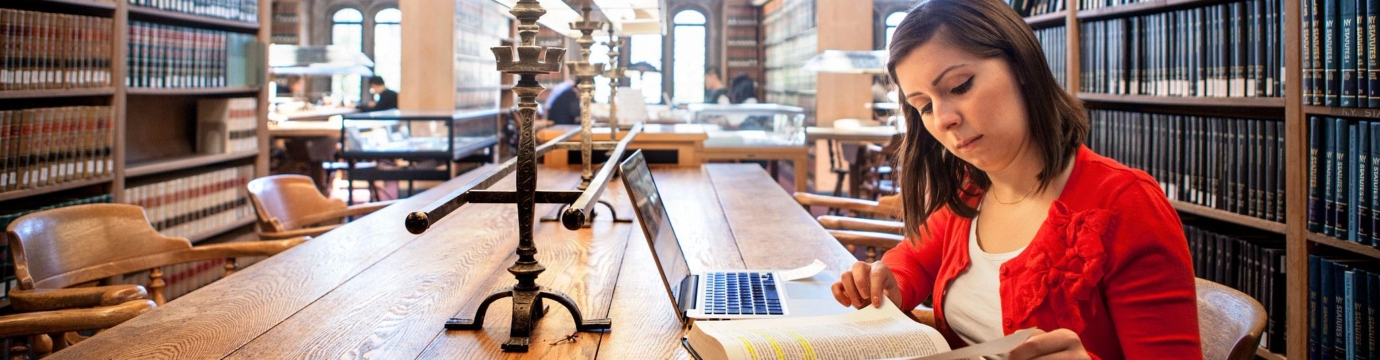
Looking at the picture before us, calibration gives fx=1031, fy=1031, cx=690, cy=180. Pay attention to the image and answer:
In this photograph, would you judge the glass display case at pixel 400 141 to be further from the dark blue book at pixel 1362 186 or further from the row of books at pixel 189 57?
the dark blue book at pixel 1362 186

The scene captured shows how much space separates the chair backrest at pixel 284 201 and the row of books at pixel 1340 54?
8.53 feet

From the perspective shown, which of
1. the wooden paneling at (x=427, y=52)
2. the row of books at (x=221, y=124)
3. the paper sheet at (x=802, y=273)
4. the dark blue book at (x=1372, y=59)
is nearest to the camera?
the paper sheet at (x=802, y=273)

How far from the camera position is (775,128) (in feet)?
21.0

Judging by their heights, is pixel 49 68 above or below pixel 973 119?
above

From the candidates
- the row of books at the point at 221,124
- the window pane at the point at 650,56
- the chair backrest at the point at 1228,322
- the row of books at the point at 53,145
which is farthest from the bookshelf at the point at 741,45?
the chair backrest at the point at 1228,322

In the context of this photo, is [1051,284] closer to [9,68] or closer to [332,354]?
[332,354]

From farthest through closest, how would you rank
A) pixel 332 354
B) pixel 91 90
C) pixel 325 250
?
pixel 91 90
pixel 325 250
pixel 332 354

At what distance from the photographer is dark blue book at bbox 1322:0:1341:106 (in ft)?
7.31

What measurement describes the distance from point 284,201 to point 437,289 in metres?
→ 1.58

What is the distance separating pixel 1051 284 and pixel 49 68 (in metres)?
3.15

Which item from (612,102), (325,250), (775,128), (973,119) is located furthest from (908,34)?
(775,128)

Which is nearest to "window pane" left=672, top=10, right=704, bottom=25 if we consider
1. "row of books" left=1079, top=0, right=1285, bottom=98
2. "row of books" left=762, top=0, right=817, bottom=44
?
"row of books" left=762, top=0, right=817, bottom=44

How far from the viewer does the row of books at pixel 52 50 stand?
9.85ft

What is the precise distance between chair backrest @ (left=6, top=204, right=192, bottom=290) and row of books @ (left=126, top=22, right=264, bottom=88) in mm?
1510
